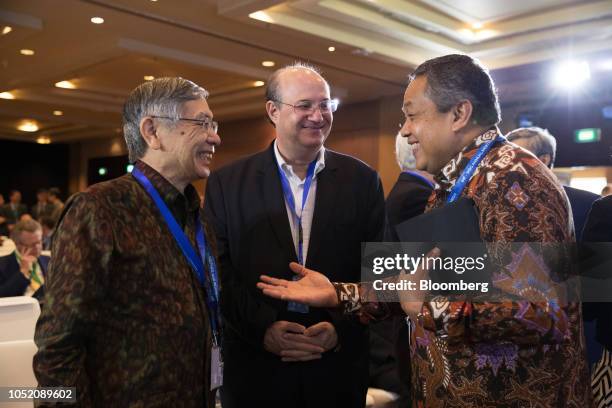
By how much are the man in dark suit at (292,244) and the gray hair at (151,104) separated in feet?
1.71

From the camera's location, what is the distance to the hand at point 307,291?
1.51 metres

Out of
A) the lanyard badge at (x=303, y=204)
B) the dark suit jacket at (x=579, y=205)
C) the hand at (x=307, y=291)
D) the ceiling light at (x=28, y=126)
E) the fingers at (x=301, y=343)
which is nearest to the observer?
the hand at (x=307, y=291)

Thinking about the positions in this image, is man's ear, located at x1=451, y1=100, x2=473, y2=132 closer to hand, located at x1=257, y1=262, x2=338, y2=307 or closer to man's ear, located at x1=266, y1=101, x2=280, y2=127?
hand, located at x1=257, y1=262, x2=338, y2=307

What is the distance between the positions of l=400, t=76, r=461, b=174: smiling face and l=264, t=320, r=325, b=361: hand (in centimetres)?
69

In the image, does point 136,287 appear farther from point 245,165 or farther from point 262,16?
point 262,16

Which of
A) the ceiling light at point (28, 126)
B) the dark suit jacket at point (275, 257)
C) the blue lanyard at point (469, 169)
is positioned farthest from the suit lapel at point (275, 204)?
the ceiling light at point (28, 126)

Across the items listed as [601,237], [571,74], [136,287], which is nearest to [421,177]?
[601,237]

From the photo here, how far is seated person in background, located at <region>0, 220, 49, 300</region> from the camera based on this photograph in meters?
3.84

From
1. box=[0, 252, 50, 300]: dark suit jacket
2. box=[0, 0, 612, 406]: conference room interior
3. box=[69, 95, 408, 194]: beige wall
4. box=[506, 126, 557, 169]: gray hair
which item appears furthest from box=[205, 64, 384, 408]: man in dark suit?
box=[69, 95, 408, 194]: beige wall

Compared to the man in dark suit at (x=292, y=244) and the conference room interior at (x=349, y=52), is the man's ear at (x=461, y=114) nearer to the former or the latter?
the man in dark suit at (x=292, y=244)

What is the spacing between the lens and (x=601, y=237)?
5.27 ft

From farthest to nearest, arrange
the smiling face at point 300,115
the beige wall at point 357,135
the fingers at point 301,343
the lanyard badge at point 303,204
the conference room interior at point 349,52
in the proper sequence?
the beige wall at point 357,135, the conference room interior at point 349,52, the smiling face at point 300,115, the lanyard badge at point 303,204, the fingers at point 301,343

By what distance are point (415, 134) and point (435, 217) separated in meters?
0.25

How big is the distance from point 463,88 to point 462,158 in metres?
0.16
